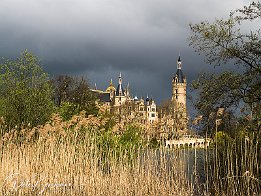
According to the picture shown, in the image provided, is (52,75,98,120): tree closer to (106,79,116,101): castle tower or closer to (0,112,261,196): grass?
(0,112,261,196): grass

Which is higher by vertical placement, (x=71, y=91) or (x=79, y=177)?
(x=71, y=91)

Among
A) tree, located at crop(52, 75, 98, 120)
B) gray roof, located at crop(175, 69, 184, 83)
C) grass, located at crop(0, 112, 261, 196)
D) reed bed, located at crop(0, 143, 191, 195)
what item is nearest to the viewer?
grass, located at crop(0, 112, 261, 196)

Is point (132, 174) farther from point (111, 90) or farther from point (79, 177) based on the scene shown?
point (111, 90)

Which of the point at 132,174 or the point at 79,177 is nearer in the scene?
the point at 79,177

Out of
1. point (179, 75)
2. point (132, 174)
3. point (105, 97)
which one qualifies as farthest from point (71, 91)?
point (179, 75)

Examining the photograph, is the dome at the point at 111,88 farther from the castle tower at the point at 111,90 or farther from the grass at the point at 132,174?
the grass at the point at 132,174

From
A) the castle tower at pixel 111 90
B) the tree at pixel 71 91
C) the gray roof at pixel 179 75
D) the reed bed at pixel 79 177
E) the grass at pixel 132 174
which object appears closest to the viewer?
the grass at pixel 132 174

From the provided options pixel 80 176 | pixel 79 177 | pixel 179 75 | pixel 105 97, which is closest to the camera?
pixel 80 176

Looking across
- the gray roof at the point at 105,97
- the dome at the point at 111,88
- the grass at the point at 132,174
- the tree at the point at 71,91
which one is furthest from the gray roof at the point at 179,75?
the grass at the point at 132,174

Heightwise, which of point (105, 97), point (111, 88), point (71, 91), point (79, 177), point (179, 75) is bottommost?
point (79, 177)

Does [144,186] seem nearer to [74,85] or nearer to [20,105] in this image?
[20,105]

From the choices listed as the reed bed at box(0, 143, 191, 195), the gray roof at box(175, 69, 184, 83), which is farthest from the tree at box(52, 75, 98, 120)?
the gray roof at box(175, 69, 184, 83)

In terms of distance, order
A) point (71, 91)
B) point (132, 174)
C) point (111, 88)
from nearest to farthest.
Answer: point (132, 174) < point (71, 91) < point (111, 88)

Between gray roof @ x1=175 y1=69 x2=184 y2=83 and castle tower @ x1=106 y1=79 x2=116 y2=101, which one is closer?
castle tower @ x1=106 y1=79 x2=116 y2=101
